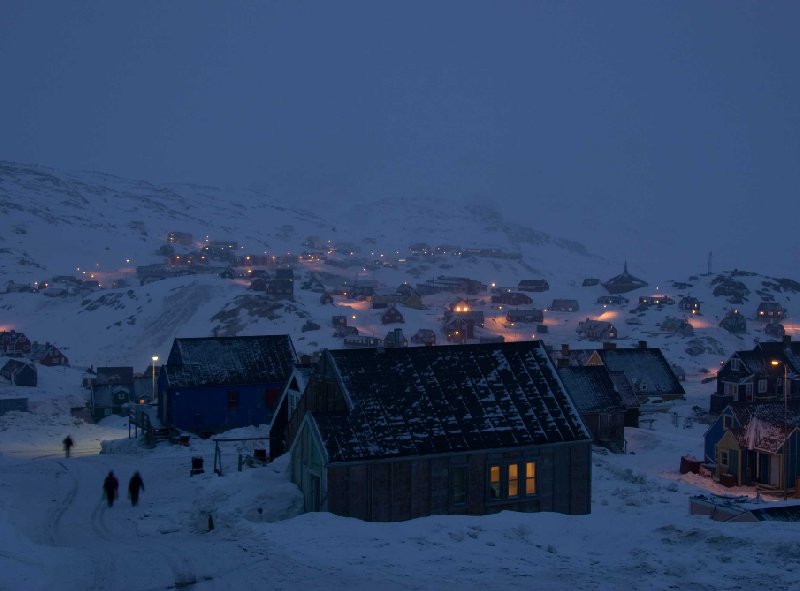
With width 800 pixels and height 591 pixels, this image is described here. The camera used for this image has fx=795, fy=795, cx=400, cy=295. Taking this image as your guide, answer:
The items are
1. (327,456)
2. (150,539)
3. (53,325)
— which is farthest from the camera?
(53,325)

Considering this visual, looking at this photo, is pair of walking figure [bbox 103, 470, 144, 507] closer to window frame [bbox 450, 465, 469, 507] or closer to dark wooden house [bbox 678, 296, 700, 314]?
window frame [bbox 450, 465, 469, 507]

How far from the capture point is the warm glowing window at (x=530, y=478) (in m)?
26.2

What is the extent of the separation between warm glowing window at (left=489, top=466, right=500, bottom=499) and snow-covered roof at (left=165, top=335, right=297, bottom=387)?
2197 centimetres

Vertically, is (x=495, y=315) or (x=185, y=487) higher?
(x=495, y=315)

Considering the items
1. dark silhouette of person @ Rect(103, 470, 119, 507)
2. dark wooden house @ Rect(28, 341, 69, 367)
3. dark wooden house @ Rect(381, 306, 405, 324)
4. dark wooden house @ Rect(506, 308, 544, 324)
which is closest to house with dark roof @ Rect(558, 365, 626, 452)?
dark silhouette of person @ Rect(103, 470, 119, 507)

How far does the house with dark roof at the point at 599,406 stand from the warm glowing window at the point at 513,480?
79.1 feet

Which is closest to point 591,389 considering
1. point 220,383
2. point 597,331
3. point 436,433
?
point 220,383

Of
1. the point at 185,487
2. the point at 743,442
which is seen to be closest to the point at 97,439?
the point at 185,487

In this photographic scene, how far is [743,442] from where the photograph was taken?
4172cm

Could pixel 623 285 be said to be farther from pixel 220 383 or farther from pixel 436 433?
pixel 436 433

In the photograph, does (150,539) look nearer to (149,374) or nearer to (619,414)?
(619,414)

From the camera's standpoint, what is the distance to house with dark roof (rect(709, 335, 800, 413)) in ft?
223

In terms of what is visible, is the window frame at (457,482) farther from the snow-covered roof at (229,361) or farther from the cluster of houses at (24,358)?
the cluster of houses at (24,358)

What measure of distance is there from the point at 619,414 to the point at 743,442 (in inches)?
380
